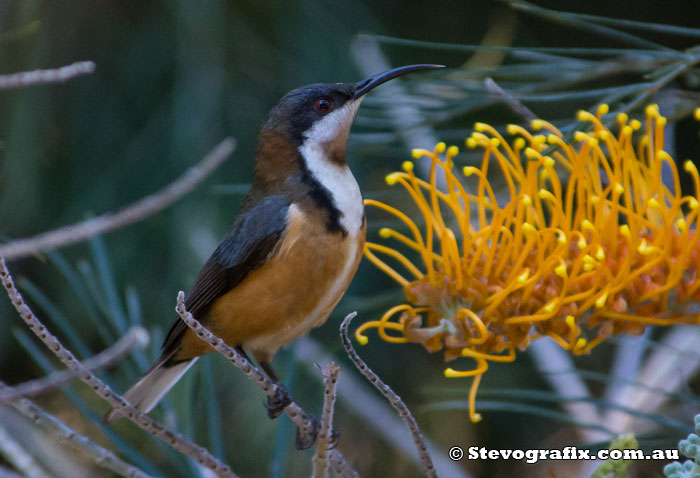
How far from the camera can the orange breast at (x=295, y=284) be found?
184cm

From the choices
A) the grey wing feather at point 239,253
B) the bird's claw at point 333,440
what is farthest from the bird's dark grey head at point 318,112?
the bird's claw at point 333,440

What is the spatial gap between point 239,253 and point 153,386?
1.28 feet

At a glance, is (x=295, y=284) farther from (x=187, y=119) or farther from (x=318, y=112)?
(x=187, y=119)

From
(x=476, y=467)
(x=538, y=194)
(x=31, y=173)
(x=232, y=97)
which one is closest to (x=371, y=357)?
(x=476, y=467)

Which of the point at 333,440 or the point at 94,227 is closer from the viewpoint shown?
the point at 94,227

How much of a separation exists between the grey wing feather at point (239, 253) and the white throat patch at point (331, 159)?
0.11 meters

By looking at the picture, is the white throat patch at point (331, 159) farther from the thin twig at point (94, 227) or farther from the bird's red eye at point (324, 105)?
the thin twig at point (94, 227)

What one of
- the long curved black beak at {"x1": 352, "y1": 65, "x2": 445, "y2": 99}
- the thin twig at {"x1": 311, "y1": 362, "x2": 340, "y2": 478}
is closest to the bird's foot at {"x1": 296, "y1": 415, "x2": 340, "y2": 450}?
the thin twig at {"x1": 311, "y1": 362, "x2": 340, "y2": 478}

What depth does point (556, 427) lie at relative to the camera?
2857 mm

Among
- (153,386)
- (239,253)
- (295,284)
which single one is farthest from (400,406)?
(153,386)

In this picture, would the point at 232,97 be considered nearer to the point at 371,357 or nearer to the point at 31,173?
the point at 31,173

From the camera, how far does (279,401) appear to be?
1879 millimetres

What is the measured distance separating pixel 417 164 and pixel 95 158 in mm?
964

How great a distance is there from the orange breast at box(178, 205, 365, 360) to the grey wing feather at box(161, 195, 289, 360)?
2 cm
